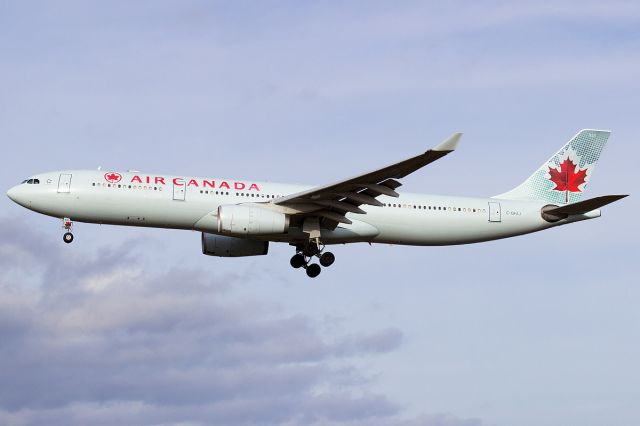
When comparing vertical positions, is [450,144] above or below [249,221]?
above

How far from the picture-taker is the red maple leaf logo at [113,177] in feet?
163

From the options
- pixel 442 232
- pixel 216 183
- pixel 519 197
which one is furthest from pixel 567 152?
pixel 216 183

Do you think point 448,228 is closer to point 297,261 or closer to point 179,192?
point 297,261

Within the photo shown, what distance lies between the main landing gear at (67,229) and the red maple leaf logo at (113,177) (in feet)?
7.68

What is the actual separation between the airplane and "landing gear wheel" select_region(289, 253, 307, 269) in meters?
0.05

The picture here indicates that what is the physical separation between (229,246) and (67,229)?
288 inches

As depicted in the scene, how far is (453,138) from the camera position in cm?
4341

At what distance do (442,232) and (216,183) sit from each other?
10.1m

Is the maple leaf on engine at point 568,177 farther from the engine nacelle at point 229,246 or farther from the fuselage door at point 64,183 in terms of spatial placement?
the fuselage door at point 64,183

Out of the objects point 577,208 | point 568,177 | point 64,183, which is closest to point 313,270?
point 64,183

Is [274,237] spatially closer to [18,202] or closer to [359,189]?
[359,189]

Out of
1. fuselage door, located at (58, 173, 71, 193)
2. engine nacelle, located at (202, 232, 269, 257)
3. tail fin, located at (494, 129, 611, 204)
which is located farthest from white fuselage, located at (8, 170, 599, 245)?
tail fin, located at (494, 129, 611, 204)

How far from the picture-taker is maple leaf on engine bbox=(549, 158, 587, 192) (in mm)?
57906

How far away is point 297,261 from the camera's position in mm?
54062
